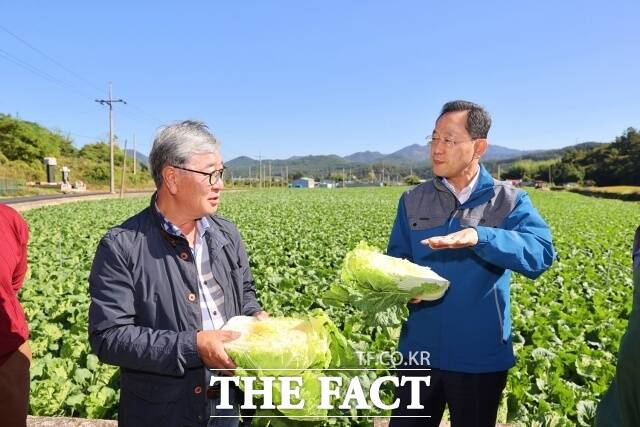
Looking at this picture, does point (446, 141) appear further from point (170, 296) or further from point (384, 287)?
point (170, 296)

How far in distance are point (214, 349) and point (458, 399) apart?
4.72 ft

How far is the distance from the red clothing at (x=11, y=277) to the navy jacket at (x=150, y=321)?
27.9 inches

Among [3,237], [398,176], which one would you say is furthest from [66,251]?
[398,176]

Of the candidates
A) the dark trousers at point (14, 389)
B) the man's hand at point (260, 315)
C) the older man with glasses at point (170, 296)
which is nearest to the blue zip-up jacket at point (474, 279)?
the man's hand at point (260, 315)

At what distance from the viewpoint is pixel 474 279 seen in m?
2.66

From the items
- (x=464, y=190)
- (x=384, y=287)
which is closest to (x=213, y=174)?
(x=384, y=287)

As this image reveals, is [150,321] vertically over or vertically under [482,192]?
under

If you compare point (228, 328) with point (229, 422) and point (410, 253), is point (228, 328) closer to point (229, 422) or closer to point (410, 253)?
point (229, 422)

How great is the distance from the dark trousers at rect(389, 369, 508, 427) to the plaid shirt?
3.97 ft

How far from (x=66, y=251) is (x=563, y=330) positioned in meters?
10.5

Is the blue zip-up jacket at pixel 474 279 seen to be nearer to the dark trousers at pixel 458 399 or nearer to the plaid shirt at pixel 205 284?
the dark trousers at pixel 458 399

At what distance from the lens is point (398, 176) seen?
632ft

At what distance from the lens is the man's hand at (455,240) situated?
2.29 m

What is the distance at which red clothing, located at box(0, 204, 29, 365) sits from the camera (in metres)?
2.46
